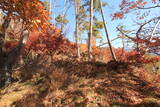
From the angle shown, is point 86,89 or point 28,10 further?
point 86,89

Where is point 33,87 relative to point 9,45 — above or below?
below

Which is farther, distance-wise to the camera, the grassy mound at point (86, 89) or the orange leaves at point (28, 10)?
the grassy mound at point (86, 89)

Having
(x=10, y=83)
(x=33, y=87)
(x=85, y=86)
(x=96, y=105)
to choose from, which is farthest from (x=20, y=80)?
(x=96, y=105)

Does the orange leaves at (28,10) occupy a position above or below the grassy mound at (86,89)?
above

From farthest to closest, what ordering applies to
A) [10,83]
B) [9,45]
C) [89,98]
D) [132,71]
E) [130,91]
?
[9,45] < [132,71] < [10,83] < [130,91] < [89,98]

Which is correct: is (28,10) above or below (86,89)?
above

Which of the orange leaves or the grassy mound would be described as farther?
the grassy mound

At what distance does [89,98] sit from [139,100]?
5.79 ft

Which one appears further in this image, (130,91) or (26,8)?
(130,91)

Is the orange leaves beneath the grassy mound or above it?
above

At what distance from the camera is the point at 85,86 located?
466 cm

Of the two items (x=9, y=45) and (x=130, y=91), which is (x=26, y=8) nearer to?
(x=130, y=91)

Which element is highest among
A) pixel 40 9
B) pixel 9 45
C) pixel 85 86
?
pixel 40 9

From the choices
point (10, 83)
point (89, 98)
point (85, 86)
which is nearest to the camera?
point (89, 98)
